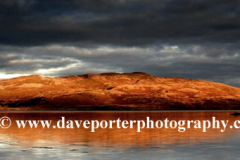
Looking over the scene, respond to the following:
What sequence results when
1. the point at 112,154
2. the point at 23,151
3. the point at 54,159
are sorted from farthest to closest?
the point at 23,151 < the point at 112,154 < the point at 54,159

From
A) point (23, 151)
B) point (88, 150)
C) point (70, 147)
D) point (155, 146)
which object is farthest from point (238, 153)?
point (23, 151)

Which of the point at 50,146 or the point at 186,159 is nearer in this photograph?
the point at 186,159

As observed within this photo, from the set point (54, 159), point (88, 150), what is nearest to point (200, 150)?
point (88, 150)

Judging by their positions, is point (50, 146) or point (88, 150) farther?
point (50, 146)

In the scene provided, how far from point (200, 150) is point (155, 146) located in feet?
15.1

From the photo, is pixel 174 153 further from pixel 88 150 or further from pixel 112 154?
pixel 88 150

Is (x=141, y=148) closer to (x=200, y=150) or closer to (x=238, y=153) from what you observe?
(x=200, y=150)

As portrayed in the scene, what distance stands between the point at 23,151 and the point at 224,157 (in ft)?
→ 50.7

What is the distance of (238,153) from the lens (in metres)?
31.2

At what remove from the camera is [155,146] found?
118 feet

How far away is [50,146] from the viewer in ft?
117

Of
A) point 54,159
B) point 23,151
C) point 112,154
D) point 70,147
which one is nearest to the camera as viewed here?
point 54,159

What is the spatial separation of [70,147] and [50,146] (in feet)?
6.43

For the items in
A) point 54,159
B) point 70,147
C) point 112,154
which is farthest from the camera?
point 70,147
